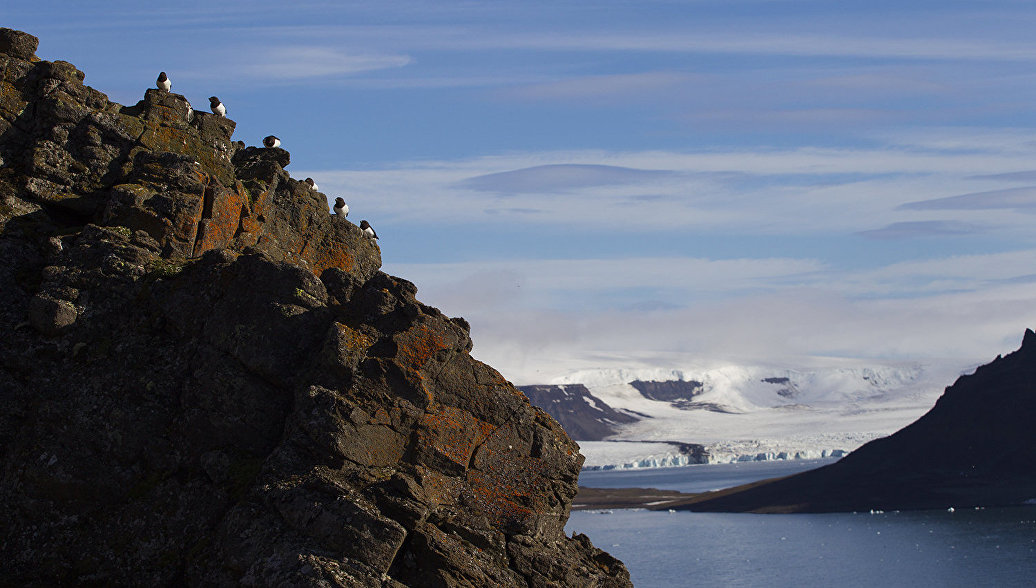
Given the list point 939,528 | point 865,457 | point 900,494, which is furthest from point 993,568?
point 865,457

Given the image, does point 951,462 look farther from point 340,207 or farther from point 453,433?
point 453,433

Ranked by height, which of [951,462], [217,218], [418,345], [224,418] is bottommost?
[224,418]

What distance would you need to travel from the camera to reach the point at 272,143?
2720cm

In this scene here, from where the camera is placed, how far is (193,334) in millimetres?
19766

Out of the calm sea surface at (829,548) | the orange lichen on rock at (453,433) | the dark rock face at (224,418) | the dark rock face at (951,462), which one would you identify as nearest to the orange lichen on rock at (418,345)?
the dark rock face at (224,418)

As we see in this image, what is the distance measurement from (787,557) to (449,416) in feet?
339

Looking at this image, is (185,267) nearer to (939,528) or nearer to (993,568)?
(993,568)

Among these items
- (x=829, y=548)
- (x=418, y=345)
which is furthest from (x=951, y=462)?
(x=418, y=345)

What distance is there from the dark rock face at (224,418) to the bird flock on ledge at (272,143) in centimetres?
309

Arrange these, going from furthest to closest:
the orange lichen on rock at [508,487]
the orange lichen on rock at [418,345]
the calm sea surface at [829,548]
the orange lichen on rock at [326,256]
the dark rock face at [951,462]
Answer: the dark rock face at [951,462], the calm sea surface at [829,548], the orange lichen on rock at [326,256], the orange lichen on rock at [418,345], the orange lichen on rock at [508,487]

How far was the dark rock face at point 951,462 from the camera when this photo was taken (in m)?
167

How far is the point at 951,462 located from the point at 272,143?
169 m

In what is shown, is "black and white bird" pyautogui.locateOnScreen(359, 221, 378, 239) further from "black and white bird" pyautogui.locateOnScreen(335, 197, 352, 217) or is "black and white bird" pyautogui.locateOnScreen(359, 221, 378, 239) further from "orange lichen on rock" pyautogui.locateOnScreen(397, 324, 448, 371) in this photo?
"orange lichen on rock" pyautogui.locateOnScreen(397, 324, 448, 371)

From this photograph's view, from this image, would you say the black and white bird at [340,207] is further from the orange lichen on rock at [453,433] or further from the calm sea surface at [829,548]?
the calm sea surface at [829,548]
